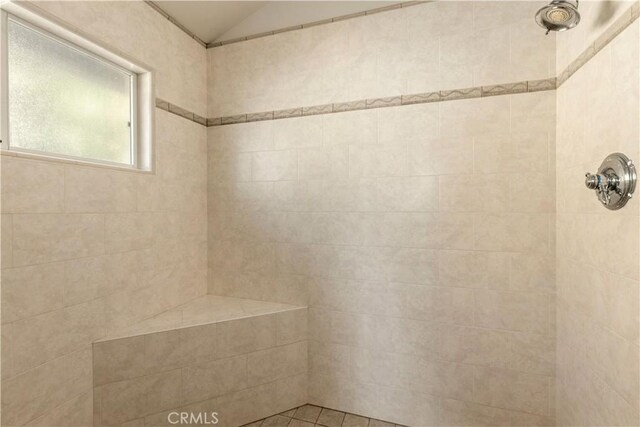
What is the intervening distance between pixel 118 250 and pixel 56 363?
1.95 ft

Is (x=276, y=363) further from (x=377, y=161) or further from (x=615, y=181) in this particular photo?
(x=615, y=181)

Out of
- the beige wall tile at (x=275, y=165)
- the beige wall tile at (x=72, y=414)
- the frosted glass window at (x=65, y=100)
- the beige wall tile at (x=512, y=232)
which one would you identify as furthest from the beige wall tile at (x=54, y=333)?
the beige wall tile at (x=512, y=232)

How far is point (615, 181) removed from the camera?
1169 mm

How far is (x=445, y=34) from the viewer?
197 centimetres

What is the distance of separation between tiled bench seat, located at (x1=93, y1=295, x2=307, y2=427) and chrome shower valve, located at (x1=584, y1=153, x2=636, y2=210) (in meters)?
1.71

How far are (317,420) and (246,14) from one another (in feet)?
9.31

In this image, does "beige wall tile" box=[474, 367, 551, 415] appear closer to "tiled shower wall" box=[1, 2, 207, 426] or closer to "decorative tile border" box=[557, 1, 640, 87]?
"decorative tile border" box=[557, 1, 640, 87]

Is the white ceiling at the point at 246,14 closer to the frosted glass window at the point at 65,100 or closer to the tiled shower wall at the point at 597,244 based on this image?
the frosted glass window at the point at 65,100

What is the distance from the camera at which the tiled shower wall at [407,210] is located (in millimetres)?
1835

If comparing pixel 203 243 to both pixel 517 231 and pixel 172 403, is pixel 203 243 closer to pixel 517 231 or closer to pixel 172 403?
pixel 172 403

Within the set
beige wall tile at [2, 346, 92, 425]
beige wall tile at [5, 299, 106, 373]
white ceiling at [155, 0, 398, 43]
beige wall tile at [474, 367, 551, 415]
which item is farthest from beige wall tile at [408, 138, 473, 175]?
beige wall tile at [2, 346, 92, 425]

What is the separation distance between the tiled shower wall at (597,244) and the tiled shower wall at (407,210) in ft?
0.44

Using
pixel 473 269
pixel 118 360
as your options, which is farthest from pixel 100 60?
pixel 473 269

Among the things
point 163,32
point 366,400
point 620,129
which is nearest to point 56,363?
point 366,400
